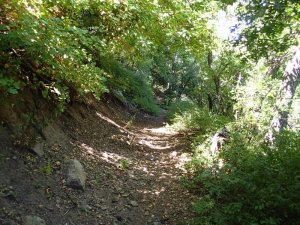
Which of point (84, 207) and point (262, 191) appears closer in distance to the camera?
point (262, 191)

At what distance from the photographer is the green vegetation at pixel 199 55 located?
14.1 ft

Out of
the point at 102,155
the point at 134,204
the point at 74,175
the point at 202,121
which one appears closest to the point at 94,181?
the point at 74,175

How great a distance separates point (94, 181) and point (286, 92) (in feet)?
16.6

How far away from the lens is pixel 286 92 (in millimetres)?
7539

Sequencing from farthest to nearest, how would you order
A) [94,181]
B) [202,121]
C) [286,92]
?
[202,121] < [286,92] < [94,181]

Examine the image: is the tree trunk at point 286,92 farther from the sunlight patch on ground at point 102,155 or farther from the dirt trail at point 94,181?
the sunlight patch on ground at point 102,155

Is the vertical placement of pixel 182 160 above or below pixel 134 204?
above

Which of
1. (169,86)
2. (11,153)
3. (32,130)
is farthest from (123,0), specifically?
(169,86)

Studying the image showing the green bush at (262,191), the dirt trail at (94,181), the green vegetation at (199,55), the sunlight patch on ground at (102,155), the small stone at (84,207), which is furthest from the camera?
the sunlight patch on ground at (102,155)

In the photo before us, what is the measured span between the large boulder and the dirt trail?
0.41 feet

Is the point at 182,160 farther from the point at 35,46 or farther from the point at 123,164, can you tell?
the point at 35,46

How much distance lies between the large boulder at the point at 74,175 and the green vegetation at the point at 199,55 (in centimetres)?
45

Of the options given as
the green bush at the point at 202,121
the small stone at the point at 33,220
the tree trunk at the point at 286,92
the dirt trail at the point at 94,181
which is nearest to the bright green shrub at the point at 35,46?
the dirt trail at the point at 94,181

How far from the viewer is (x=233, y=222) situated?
4.45 m
